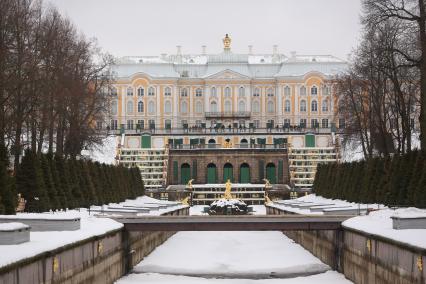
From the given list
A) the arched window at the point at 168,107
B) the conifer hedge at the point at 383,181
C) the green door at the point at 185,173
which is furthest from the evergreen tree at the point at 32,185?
the arched window at the point at 168,107

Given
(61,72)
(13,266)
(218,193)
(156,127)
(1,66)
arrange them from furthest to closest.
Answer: (156,127) → (218,193) → (61,72) → (1,66) → (13,266)

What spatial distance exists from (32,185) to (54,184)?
2.68 m

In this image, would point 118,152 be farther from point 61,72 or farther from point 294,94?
point 61,72

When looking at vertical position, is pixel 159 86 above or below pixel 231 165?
above

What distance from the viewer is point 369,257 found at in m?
26.4

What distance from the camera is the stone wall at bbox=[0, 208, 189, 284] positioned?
18.7 meters

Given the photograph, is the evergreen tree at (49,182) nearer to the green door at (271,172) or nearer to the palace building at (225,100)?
the green door at (271,172)

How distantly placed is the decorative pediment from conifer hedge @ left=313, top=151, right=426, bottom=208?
5978cm

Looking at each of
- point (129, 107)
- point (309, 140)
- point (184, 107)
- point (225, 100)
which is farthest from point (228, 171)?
point (129, 107)

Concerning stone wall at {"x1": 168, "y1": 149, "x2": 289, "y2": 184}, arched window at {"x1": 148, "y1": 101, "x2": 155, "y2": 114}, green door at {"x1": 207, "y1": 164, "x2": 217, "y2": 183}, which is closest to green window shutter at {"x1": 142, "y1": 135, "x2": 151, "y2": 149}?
stone wall at {"x1": 168, "y1": 149, "x2": 289, "y2": 184}

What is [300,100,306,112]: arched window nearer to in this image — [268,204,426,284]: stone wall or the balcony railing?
the balcony railing

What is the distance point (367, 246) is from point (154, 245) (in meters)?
17.9

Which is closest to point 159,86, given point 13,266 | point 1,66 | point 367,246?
point 1,66

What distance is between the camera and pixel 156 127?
115375 mm
